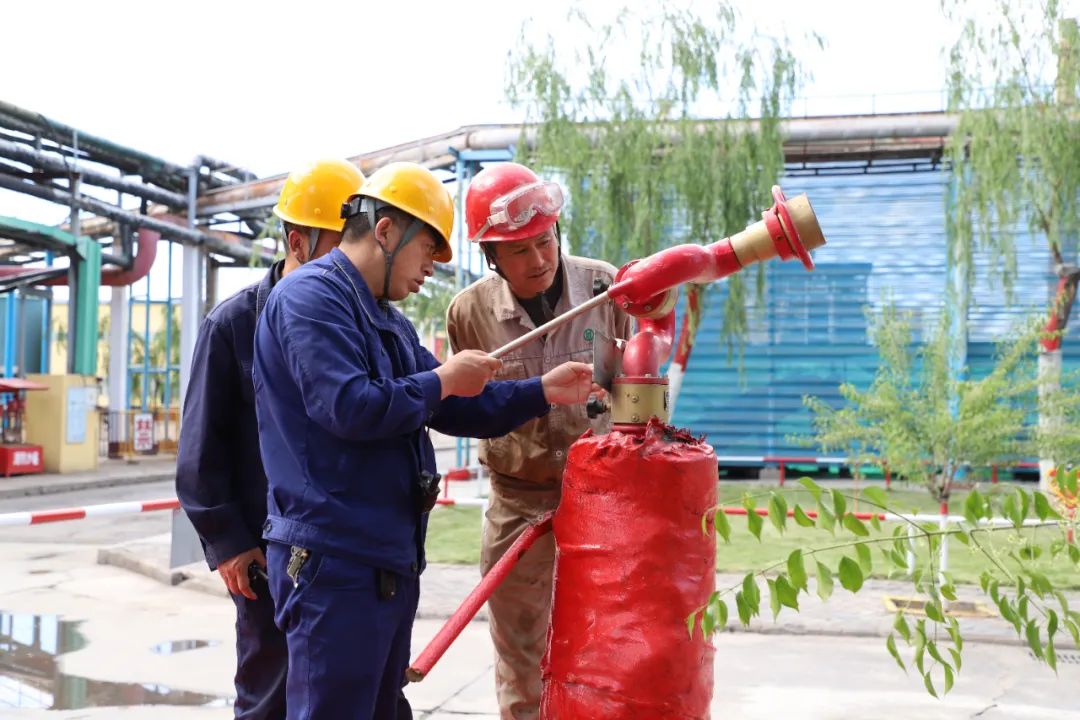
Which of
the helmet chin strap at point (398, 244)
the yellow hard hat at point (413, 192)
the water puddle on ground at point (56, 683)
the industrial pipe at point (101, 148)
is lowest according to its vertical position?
the water puddle on ground at point (56, 683)

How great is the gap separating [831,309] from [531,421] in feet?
42.1

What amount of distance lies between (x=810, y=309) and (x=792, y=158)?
2.16 meters

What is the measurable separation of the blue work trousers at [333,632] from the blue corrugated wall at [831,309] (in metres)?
12.7

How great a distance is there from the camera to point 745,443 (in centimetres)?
1503

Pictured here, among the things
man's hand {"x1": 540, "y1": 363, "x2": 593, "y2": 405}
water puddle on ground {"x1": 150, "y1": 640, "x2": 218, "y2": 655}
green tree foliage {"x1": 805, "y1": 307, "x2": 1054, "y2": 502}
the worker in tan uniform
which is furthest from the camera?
green tree foliage {"x1": 805, "y1": 307, "x2": 1054, "y2": 502}

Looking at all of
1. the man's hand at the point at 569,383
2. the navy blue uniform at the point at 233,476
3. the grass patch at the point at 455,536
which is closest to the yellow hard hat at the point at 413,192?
the man's hand at the point at 569,383

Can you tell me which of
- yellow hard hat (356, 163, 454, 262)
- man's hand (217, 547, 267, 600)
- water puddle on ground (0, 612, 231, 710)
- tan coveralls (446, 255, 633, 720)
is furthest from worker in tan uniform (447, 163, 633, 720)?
water puddle on ground (0, 612, 231, 710)

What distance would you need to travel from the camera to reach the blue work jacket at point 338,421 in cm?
189

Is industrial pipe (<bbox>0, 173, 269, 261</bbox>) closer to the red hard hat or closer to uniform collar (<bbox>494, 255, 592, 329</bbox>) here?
uniform collar (<bbox>494, 255, 592, 329</bbox>)

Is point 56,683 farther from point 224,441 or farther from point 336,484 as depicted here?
point 336,484

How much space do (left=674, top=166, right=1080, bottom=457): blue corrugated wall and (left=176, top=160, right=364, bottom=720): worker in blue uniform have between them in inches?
473

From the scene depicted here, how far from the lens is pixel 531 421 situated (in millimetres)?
2705

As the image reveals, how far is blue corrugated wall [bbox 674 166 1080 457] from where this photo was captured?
1447 centimetres

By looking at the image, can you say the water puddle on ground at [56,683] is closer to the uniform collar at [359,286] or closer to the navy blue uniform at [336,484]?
the navy blue uniform at [336,484]
